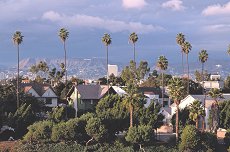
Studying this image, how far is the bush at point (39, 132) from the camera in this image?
71688mm

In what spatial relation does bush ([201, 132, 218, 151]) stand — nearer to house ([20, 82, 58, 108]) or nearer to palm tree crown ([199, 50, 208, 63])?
palm tree crown ([199, 50, 208, 63])

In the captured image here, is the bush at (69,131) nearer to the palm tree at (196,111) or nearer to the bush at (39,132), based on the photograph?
the bush at (39,132)

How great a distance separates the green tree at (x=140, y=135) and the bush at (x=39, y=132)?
11.3m

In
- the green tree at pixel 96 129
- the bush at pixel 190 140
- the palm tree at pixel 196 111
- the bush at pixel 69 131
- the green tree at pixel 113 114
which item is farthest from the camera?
the palm tree at pixel 196 111

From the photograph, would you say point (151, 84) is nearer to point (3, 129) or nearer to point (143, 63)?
point (143, 63)

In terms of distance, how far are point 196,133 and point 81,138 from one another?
1631 centimetres

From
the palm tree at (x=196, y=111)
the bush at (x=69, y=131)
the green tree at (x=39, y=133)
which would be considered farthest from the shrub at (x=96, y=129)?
the palm tree at (x=196, y=111)

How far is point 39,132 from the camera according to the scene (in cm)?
7169

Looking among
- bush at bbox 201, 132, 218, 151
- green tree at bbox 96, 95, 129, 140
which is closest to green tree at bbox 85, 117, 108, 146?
green tree at bbox 96, 95, 129, 140

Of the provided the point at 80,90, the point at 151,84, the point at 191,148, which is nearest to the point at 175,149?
the point at 191,148

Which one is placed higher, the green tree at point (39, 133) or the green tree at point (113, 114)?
the green tree at point (113, 114)

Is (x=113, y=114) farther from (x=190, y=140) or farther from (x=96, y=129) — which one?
(x=190, y=140)

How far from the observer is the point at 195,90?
132750 mm

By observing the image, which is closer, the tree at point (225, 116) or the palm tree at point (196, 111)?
the palm tree at point (196, 111)
